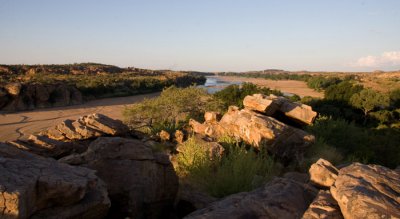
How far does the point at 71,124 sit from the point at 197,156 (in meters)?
4.56

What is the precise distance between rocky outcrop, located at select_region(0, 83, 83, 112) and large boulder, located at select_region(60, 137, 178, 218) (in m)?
31.4

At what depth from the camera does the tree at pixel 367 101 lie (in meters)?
31.7

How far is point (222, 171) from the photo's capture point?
256 inches

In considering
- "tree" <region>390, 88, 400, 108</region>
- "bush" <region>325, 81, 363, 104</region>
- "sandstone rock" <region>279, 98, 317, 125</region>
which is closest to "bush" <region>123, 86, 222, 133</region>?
"sandstone rock" <region>279, 98, 317, 125</region>

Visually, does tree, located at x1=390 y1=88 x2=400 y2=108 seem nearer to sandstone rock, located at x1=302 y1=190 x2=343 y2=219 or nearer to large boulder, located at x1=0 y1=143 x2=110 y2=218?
sandstone rock, located at x1=302 y1=190 x2=343 y2=219

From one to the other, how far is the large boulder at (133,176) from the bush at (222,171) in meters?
1.09

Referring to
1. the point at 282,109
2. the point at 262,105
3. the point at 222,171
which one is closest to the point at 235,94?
the point at 282,109

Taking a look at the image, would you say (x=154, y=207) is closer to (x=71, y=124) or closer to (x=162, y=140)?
(x=71, y=124)

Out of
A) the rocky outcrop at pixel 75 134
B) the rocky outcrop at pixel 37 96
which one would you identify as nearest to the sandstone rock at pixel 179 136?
the rocky outcrop at pixel 75 134

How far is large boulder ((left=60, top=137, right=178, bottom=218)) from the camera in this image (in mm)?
4707

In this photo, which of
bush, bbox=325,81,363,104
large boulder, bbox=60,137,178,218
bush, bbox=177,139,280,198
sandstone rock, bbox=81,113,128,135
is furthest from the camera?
bush, bbox=325,81,363,104

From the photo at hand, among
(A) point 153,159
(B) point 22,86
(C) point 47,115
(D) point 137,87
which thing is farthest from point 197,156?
(D) point 137,87

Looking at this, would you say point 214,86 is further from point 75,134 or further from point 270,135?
point 75,134

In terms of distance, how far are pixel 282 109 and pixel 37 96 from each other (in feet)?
99.3
